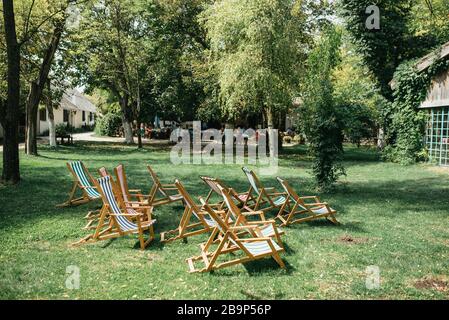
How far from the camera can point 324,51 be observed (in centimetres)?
1052

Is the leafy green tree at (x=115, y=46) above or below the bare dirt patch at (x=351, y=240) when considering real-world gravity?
above

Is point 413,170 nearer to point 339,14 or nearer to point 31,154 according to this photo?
point 339,14

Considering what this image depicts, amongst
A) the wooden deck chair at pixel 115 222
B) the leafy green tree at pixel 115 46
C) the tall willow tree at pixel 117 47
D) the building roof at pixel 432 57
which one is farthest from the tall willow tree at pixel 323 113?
the tall willow tree at pixel 117 47

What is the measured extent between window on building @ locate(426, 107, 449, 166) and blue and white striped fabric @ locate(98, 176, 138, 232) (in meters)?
14.4

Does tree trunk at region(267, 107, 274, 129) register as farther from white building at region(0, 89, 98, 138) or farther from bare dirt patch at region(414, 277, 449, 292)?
white building at region(0, 89, 98, 138)

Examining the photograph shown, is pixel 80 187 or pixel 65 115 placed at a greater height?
pixel 65 115

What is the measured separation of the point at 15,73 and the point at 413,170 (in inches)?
566

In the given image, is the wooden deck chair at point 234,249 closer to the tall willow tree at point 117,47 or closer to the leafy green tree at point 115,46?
the leafy green tree at point 115,46

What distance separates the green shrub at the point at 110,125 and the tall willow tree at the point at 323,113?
107 feet

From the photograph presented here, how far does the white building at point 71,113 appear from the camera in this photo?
39469 millimetres

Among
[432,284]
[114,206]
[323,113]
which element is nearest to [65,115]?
[323,113]

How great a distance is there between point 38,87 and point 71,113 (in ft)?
106

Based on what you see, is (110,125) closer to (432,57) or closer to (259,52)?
(259,52)

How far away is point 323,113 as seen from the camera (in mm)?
10898
